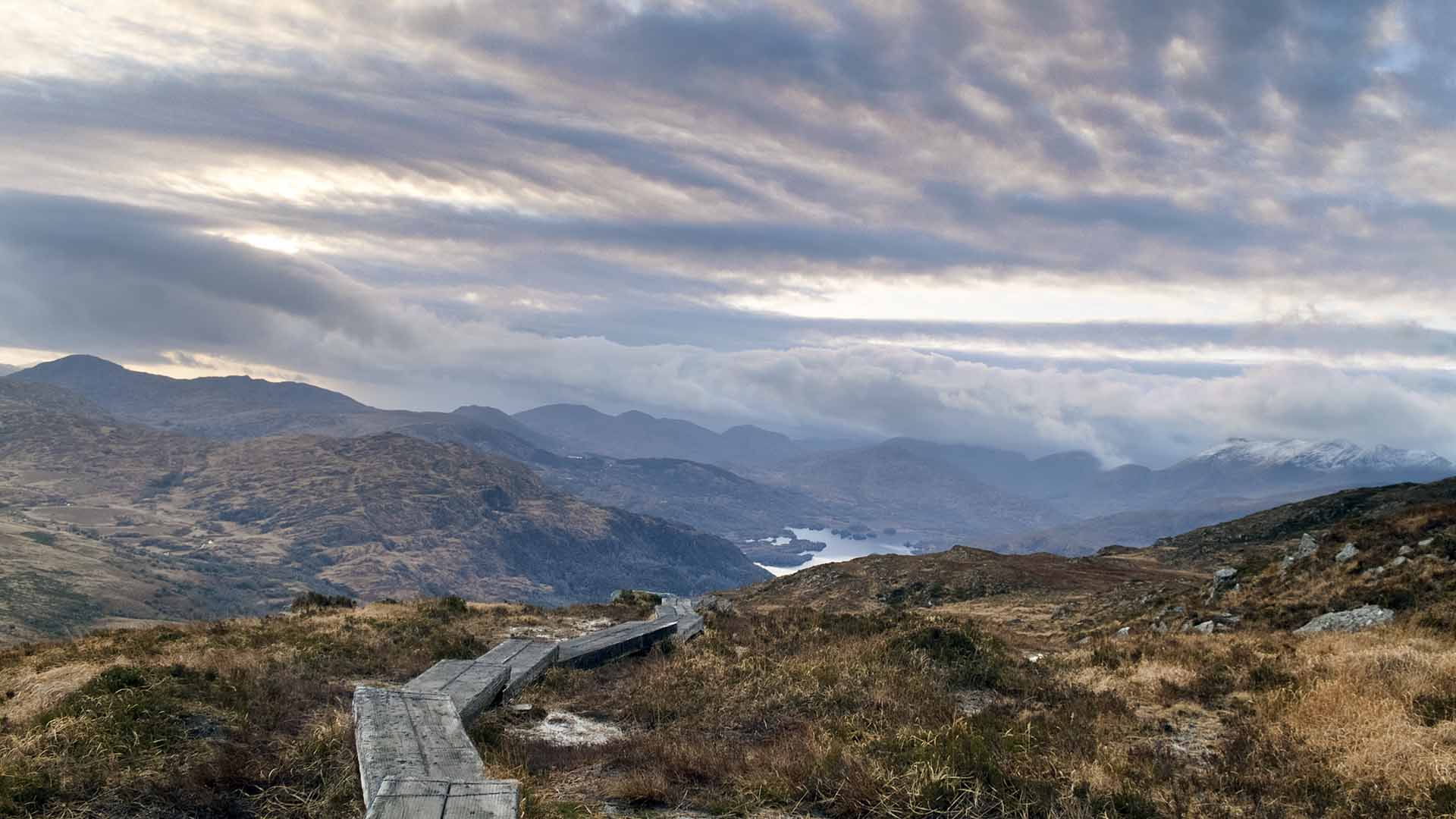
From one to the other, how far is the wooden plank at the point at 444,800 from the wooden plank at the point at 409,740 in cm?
19

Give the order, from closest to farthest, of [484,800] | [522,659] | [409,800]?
1. [409,800]
2. [484,800]
3. [522,659]

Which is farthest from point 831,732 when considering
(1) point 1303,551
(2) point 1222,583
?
(1) point 1303,551

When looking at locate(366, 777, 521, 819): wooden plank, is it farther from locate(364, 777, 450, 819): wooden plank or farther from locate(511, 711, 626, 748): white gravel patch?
locate(511, 711, 626, 748): white gravel patch

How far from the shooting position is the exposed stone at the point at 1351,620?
1759 centimetres

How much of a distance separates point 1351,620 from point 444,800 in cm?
2136

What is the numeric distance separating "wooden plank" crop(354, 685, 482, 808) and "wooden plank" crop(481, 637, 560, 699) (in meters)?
3.10

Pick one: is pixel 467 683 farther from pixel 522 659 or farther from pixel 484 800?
pixel 484 800

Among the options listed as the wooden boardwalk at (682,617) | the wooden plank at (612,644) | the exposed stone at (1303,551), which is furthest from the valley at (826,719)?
the exposed stone at (1303,551)

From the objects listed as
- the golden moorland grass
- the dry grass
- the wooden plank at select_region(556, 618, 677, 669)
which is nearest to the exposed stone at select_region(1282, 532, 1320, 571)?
the golden moorland grass

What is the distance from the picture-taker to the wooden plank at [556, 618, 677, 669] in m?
16.4

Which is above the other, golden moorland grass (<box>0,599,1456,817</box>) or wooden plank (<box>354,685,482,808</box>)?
wooden plank (<box>354,685,482,808</box>)

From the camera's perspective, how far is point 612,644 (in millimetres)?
17250

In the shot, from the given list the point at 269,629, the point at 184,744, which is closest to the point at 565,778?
the point at 184,744

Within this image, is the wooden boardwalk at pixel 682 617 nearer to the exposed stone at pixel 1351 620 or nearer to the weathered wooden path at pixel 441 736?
the weathered wooden path at pixel 441 736
